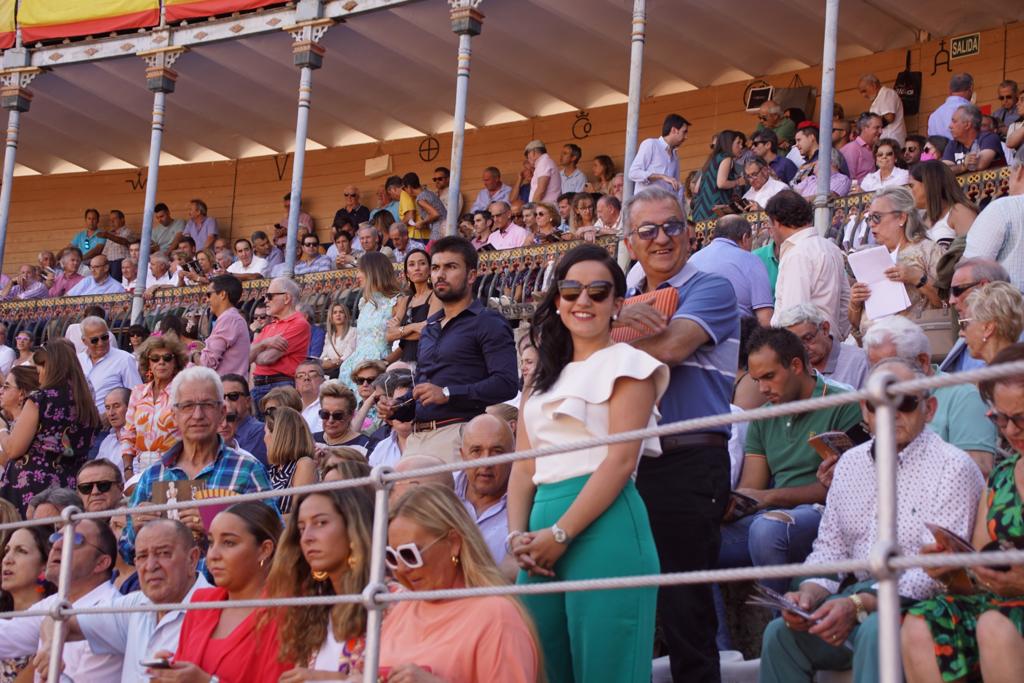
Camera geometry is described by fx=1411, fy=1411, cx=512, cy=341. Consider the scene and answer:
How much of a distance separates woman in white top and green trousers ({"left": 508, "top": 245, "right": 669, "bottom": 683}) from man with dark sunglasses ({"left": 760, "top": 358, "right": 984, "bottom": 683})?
20.1 inches

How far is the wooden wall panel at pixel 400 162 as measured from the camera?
51.3 ft

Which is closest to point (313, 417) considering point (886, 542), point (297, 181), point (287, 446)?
point (287, 446)

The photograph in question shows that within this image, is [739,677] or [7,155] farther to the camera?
[7,155]

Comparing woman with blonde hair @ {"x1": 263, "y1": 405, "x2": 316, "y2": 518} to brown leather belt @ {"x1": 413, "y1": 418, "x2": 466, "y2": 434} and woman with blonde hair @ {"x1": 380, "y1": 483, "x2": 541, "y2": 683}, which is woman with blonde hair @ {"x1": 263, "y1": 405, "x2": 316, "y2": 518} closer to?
brown leather belt @ {"x1": 413, "y1": 418, "x2": 466, "y2": 434}

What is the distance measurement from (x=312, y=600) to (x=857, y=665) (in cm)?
145

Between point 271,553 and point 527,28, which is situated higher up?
point 527,28

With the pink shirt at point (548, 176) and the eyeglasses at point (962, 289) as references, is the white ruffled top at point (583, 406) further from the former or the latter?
the pink shirt at point (548, 176)

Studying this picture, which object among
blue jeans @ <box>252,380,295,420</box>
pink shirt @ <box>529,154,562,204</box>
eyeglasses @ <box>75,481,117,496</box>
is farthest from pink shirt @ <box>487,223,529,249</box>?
eyeglasses @ <box>75,481,117,496</box>

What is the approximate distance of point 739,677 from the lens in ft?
15.9

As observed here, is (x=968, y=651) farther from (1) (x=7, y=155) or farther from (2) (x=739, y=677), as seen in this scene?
Result: (1) (x=7, y=155)

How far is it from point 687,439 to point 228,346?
254 inches

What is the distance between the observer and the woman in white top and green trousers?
3662 millimetres

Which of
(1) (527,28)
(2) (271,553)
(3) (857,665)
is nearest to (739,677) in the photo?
(3) (857,665)

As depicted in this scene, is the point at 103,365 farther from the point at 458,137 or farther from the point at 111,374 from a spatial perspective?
the point at 458,137
